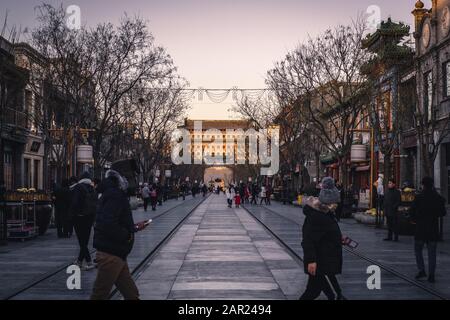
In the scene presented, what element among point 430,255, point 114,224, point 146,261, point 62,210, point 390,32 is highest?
point 390,32

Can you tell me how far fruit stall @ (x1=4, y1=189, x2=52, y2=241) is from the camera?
20.2m

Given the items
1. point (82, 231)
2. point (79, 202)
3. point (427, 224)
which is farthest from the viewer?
point (82, 231)

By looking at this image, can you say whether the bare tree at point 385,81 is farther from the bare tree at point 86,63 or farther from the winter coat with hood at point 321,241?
the winter coat with hood at point 321,241

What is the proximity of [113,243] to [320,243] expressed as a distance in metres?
2.37

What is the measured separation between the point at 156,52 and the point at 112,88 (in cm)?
263

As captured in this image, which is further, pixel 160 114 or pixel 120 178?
pixel 160 114

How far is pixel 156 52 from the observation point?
3259cm

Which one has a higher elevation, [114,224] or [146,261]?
[114,224]

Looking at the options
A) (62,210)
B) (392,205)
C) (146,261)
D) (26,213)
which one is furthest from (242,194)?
(146,261)

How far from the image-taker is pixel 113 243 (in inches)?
305

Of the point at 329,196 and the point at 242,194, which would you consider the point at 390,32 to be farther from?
the point at 329,196

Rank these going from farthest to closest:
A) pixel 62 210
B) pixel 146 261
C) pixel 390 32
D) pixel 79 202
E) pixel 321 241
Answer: pixel 390 32 → pixel 62 210 → pixel 146 261 → pixel 79 202 → pixel 321 241

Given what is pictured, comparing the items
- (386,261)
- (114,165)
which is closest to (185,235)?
(386,261)
